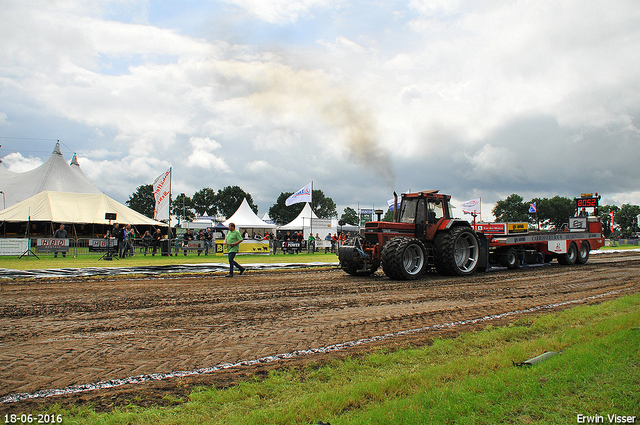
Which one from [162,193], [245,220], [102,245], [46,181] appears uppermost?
[46,181]

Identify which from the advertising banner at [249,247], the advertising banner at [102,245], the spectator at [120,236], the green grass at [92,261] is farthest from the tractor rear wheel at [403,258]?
the advertising banner at [102,245]

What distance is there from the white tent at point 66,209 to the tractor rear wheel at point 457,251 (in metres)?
25.7

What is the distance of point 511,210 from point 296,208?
56.5 metres

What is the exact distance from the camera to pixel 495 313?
698cm

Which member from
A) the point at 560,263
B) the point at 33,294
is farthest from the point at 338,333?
the point at 560,263

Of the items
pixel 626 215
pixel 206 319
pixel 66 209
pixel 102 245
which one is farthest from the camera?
pixel 626 215

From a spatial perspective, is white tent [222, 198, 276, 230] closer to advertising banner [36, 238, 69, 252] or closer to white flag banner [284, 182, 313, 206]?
white flag banner [284, 182, 313, 206]

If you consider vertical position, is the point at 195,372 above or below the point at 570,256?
below

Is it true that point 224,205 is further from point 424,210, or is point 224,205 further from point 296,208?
point 424,210

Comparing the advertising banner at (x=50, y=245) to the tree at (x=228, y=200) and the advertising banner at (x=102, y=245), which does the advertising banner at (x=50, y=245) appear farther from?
the tree at (x=228, y=200)

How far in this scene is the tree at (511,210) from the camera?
96.9 meters

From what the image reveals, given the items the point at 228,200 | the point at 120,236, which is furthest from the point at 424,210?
the point at 228,200

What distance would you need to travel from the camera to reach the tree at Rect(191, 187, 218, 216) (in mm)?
117125

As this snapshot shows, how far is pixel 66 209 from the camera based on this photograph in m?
29.9
